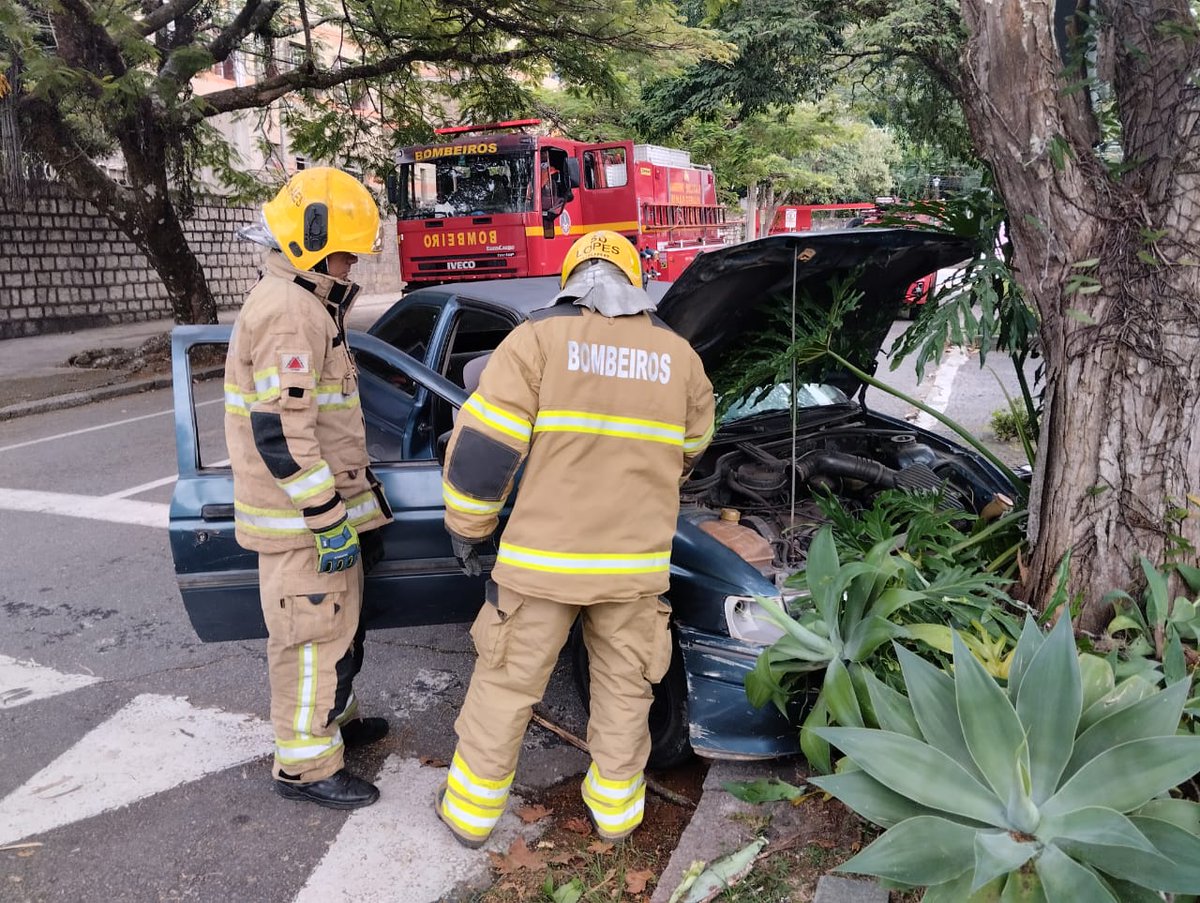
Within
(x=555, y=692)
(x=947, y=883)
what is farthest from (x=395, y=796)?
(x=947, y=883)

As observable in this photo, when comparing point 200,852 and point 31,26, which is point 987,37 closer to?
point 200,852

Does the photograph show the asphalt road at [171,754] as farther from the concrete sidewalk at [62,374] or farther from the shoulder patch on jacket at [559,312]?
the concrete sidewalk at [62,374]

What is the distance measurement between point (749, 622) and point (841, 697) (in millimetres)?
467

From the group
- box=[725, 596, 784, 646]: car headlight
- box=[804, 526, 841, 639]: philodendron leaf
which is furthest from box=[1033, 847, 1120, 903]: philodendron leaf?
box=[725, 596, 784, 646]: car headlight

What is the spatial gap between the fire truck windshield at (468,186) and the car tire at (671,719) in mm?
11032

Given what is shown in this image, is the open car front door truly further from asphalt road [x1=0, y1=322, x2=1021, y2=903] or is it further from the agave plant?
the agave plant

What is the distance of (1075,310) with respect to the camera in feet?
8.16

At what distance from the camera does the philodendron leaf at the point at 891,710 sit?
2102mm

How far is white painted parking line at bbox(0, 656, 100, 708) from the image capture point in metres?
3.75

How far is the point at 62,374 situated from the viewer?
11.6m

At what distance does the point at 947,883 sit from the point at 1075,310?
1521 mm

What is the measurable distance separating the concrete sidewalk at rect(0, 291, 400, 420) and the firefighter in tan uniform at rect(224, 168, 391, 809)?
6.92 meters

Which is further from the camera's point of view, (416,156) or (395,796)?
(416,156)

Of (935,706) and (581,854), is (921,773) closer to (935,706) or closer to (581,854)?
(935,706)
